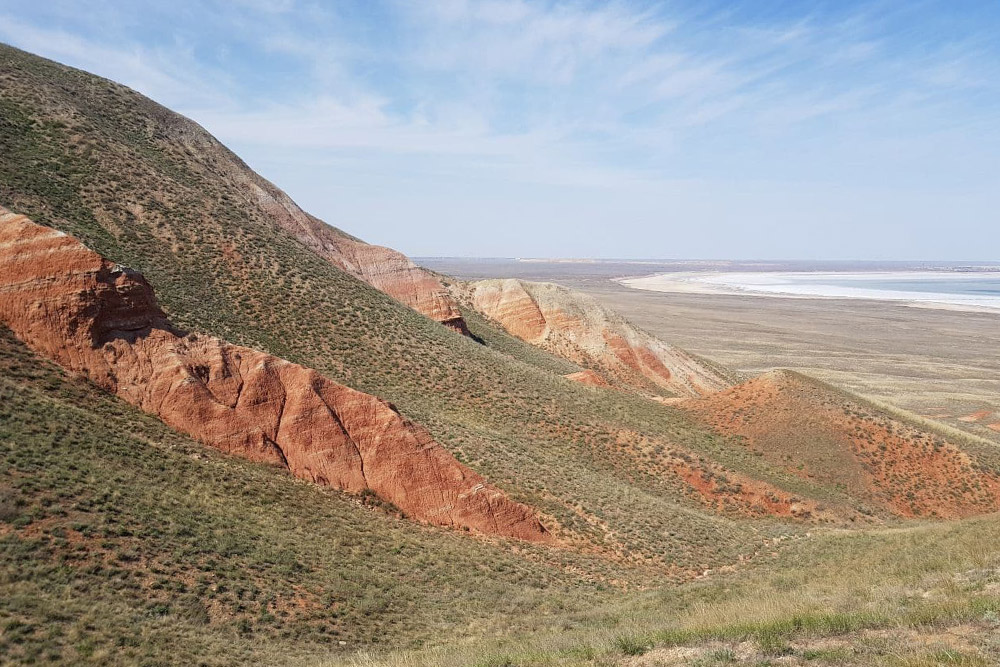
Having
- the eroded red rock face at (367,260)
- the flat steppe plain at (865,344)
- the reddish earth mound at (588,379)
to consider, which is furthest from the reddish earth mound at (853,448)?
the eroded red rock face at (367,260)

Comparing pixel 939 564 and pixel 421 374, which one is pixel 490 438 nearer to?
pixel 421 374

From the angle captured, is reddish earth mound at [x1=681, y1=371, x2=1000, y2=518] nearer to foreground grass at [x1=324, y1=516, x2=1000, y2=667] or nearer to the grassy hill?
the grassy hill

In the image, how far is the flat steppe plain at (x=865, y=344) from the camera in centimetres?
6419

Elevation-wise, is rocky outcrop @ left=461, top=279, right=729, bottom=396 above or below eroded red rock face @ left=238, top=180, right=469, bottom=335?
below

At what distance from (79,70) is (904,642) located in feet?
173

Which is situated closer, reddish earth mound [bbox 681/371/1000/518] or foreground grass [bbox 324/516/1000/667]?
foreground grass [bbox 324/516/1000/667]

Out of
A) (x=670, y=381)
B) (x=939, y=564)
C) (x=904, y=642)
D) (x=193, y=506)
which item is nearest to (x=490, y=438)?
(x=193, y=506)

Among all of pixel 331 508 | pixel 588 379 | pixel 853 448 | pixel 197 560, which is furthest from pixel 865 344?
pixel 197 560

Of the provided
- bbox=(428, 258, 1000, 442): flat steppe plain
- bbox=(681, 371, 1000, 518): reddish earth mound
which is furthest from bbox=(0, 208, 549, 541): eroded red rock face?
bbox=(428, 258, 1000, 442): flat steppe plain

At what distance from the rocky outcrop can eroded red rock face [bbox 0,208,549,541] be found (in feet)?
128

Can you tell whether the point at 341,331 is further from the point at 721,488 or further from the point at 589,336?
the point at 589,336

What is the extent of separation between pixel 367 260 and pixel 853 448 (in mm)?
41665

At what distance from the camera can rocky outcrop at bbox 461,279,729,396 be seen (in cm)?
5975

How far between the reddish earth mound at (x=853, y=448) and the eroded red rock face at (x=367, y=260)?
2358cm
